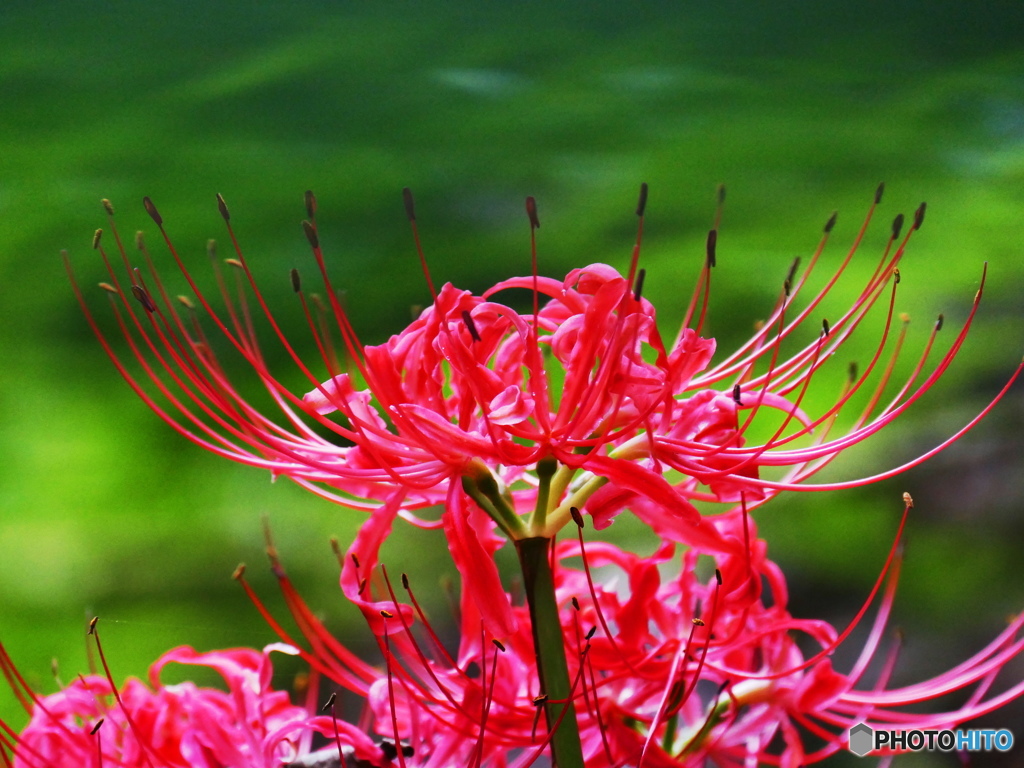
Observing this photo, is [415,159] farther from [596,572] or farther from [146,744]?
[146,744]

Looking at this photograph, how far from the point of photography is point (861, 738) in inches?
25.8

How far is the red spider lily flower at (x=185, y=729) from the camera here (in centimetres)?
57

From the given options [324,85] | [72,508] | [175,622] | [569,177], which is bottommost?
[175,622]

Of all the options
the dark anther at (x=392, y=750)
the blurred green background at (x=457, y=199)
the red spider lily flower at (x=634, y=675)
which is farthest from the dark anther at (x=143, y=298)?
the blurred green background at (x=457, y=199)

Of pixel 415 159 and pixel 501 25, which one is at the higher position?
pixel 501 25

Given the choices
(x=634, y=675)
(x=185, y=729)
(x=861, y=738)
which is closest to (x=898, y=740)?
(x=861, y=738)

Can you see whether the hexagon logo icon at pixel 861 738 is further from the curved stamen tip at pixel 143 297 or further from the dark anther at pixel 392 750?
the curved stamen tip at pixel 143 297

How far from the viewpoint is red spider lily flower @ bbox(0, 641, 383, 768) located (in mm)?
565

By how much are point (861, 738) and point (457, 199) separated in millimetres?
874

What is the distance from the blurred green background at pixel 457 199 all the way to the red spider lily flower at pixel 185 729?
2.14ft

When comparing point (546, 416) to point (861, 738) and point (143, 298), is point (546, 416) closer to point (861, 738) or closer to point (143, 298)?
point (143, 298)

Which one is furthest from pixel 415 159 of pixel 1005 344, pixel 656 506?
pixel 656 506

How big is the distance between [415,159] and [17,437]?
61cm

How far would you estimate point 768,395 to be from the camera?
551 millimetres
